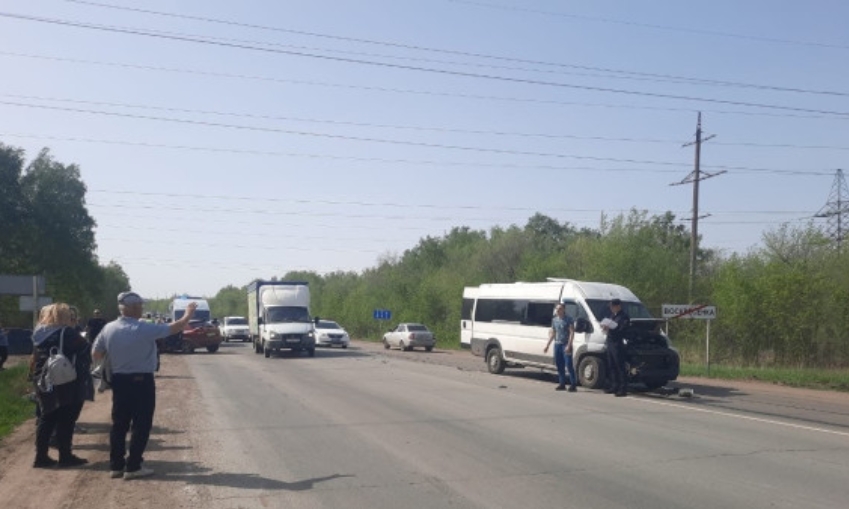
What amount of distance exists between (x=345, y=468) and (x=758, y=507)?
4155mm

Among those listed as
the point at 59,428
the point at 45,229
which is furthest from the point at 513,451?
the point at 45,229

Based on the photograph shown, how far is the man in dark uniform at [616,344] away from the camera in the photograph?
1727cm

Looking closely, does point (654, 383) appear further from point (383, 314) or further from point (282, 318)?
point (383, 314)

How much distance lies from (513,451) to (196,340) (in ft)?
102

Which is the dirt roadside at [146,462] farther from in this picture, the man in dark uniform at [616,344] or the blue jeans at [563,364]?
the blue jeans at [563,364]

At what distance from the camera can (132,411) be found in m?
8.17

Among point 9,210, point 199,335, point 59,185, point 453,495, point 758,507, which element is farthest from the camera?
point 59,185

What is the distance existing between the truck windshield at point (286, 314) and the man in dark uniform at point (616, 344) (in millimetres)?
18794

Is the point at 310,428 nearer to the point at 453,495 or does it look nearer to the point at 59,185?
the point at 453,495

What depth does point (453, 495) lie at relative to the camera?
7.48m

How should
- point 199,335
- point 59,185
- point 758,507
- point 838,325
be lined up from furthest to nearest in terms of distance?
point 59,185
point 199,335
point 838,325
point 758,507

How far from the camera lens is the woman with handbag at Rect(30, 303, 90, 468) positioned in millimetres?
8742

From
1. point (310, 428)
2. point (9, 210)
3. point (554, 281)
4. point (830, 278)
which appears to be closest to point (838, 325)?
point (830, 278)

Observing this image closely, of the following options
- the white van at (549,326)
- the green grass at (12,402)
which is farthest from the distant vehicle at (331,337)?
the green grass at (12,402)
